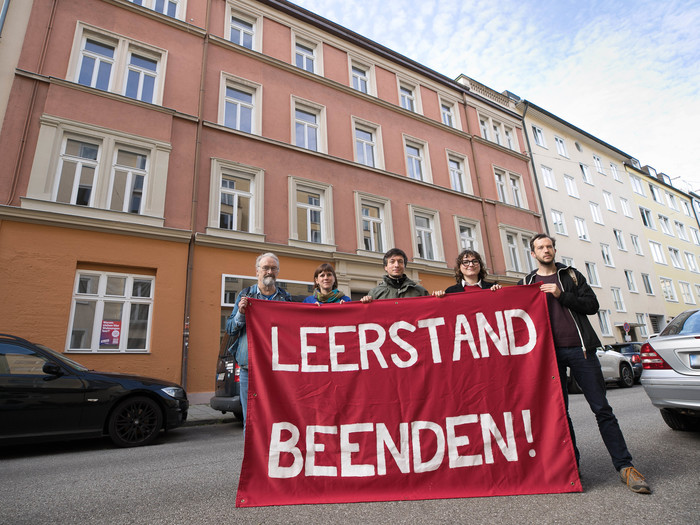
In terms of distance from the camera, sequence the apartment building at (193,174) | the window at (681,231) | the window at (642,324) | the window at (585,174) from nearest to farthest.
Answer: the apartment building at (193,174) → the window at (642,324) → the window at (585,174) → the window at (681,231)

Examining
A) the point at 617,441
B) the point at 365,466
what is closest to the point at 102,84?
the point at 365,466

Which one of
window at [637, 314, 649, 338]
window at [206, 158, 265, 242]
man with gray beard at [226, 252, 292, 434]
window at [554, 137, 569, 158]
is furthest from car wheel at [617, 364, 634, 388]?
window at [554, 137, 569, 158]

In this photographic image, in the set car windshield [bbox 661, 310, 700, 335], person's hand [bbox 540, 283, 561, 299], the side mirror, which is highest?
person's hand [bbox 540, 283, 561, 299]

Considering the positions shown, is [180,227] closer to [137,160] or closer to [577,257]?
[137,160]

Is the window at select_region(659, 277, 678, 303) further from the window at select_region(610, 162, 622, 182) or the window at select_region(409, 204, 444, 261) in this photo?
the window at select_region(409, 204, 444, 261)

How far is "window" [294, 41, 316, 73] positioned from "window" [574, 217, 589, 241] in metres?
19.4

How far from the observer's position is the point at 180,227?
1120 cm

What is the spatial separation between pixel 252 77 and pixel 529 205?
16.3m

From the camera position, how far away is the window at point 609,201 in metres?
29.7

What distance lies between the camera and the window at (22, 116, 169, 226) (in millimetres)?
9930

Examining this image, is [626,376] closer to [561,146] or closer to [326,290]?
[326,290]

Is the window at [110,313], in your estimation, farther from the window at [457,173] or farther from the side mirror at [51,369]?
the window at [457,173]

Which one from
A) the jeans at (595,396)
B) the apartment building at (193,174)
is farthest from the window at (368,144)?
the jeans at (595,396)

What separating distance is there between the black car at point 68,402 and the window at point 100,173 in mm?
5839
